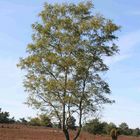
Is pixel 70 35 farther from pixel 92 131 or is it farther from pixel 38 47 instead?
pixel 92 131

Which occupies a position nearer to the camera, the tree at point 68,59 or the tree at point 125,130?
the tree at point 68,59

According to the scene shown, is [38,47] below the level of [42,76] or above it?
above

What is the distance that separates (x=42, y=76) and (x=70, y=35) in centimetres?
322

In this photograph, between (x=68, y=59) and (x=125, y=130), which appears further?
(x=125, y=130)

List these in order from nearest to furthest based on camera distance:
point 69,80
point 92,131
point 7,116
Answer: point 69,80, point 92,131, point 7,116

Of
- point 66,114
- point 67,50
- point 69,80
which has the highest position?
point 67,50

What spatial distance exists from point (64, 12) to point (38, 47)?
2880 millimetres

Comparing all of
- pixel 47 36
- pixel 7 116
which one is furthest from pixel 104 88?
pixel 7 116

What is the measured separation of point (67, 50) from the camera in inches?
1208

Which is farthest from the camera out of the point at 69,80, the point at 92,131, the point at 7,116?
the point at 7,116

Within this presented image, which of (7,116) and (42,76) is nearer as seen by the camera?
(42,76)

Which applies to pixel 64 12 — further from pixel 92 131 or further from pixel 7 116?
pixel 7 116

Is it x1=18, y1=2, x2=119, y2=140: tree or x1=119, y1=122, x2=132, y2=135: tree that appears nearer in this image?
x1=18, y1=2, x2=119, y2=140: tree

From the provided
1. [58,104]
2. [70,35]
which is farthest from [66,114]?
[70,35]
